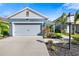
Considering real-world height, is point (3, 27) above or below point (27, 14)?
below

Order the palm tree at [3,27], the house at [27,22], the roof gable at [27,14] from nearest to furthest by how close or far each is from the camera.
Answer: the palm tree at [3,27] → the roof gable at [27,14] → the house at [27,22]

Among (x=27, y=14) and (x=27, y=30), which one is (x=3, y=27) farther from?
(x=27, y=14)

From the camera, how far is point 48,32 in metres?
21.3

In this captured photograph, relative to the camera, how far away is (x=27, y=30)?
75.4ft

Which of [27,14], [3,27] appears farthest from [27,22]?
[3,27]

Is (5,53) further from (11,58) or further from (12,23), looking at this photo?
(12,23)

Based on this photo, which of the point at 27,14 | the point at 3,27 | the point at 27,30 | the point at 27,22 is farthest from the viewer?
the point at 27,14

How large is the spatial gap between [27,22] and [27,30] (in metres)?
0.96

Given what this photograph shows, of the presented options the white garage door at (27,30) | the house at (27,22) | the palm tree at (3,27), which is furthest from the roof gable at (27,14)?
the palm tree at (3,27)

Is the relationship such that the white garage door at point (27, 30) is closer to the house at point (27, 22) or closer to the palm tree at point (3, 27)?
the house at point (27, 22)

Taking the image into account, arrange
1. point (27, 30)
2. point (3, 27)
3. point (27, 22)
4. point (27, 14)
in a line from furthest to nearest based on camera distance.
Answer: point (27, 14) < point (27, 22) < point (27, 30) < point (3, 27)

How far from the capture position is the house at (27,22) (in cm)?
2294

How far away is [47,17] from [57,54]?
33.6 ft

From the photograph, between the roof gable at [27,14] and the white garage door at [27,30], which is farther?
the white garage door at [27,30]
